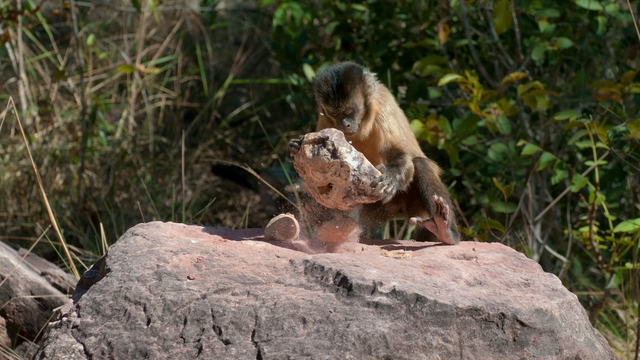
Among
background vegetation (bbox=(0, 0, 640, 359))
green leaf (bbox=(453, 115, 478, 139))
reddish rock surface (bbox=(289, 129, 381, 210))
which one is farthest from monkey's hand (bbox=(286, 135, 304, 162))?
green leaf (bbox=(453, 115, 478, 139))

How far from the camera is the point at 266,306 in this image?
2625mm

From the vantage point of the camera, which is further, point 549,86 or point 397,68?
point 397,68


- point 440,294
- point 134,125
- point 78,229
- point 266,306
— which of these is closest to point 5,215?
point 78,229

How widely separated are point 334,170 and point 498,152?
82.7 inches

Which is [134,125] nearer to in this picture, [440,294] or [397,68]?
[397,68]

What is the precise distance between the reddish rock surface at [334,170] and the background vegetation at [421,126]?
123cm

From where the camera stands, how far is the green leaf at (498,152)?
5.03m

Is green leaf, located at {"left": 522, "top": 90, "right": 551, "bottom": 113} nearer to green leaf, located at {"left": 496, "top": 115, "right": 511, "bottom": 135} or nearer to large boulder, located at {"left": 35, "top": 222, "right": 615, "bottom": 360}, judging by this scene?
green leaf, located at {"left": 496, "top": 115, "right": 511, "bottom": 135}

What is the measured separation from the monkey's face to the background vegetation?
75 centimetres

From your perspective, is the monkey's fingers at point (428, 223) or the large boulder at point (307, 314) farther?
the monkey's fingers at point (428, 223)

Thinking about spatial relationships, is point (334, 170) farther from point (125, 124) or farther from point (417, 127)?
point (125, 124)

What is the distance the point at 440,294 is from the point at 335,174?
0.91 metres

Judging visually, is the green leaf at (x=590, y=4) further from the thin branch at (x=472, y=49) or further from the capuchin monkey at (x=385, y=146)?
the capuchin monkey at (x=385, y=146)

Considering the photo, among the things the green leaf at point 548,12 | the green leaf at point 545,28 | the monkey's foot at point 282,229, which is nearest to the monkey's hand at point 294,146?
the monkey's foot at point 282,229
